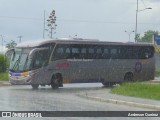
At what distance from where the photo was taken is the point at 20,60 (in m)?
35.9

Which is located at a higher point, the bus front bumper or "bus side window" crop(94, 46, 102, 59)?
"bus side window" crop(94, 46, 102, 59)

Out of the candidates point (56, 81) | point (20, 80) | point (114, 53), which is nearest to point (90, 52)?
point (114, 53)

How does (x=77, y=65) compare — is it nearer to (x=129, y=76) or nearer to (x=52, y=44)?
(x=52, y=44)

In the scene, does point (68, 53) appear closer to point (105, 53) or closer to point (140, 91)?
point (105, 53)

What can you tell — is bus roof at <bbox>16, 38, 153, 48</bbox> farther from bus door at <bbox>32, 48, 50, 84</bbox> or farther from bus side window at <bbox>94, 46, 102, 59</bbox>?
bus door at <bbox>32, 48, 50, 84</bbox>

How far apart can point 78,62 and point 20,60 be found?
4.28 meters

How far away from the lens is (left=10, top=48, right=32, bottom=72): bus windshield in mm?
35344

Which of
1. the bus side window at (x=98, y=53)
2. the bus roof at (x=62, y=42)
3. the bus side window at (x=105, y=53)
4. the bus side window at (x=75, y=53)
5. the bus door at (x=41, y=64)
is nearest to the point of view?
the bus door at (x=41, y=64)

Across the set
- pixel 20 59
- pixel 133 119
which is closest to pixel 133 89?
pixel 20 59

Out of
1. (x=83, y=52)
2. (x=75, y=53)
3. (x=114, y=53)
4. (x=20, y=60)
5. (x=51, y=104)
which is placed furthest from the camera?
(x=114, y=53)

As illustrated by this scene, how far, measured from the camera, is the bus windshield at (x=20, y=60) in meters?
35.3

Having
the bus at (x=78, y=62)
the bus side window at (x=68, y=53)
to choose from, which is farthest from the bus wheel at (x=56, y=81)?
the bus side window at (x=68, y=53)

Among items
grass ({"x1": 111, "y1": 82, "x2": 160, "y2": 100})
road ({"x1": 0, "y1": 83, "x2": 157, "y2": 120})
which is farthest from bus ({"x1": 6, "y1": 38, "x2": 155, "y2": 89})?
road ({"x1": 0, "y1": 83, "x2": 157, "y2": 120})

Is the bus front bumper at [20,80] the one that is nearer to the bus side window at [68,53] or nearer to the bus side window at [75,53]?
the bus side window at [68,53]
